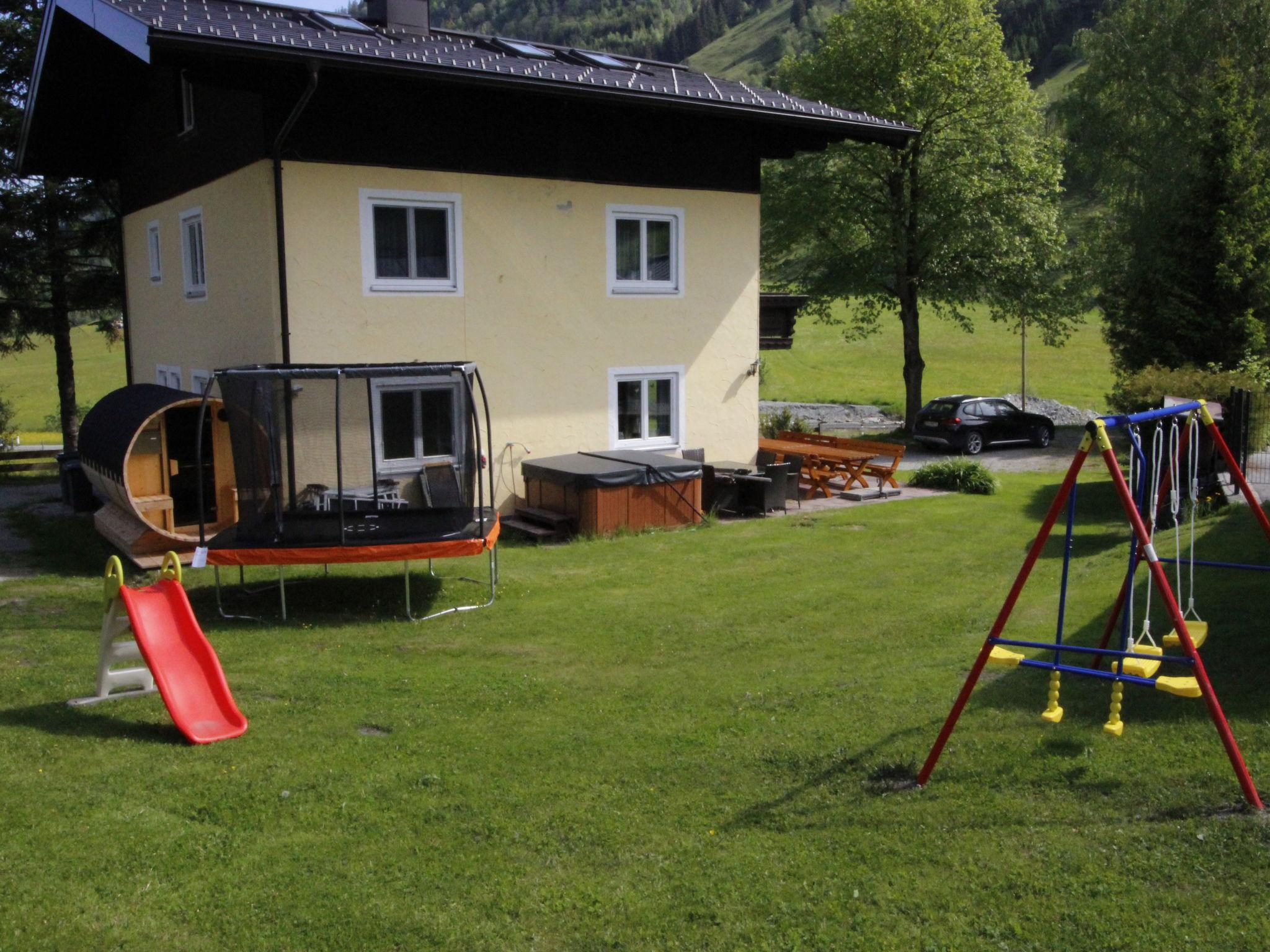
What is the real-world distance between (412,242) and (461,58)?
261cm

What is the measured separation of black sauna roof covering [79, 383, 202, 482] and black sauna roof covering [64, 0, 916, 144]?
448cm

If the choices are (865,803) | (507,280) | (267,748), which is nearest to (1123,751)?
(865,803)

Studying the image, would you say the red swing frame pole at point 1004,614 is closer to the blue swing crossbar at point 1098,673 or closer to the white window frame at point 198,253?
the blue swing crossbar at point 1098,673

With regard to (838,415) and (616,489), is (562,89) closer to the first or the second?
(616,489)

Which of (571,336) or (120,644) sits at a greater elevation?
(571,336)

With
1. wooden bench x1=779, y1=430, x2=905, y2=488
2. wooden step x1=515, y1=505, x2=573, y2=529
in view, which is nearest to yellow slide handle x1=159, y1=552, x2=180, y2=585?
wooden step x1=515, y1=505, x2=573, y2=529

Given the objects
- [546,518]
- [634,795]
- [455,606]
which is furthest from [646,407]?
[634,795]

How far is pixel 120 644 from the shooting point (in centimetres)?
841

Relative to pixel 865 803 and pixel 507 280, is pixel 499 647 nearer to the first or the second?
pixel 865 803

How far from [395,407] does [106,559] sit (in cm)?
415

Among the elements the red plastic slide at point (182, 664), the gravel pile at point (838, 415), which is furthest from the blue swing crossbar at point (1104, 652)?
the gravel pile at point (838, 415)

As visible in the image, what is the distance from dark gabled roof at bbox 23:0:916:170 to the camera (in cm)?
1333

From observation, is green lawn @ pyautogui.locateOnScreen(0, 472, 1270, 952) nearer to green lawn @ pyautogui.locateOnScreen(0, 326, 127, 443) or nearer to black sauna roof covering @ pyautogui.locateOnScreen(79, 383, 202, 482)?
black sauna roof covering @ pyautogui.locateOnScreen(79, 383, 202, 482)

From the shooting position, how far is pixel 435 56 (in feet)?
49.2
